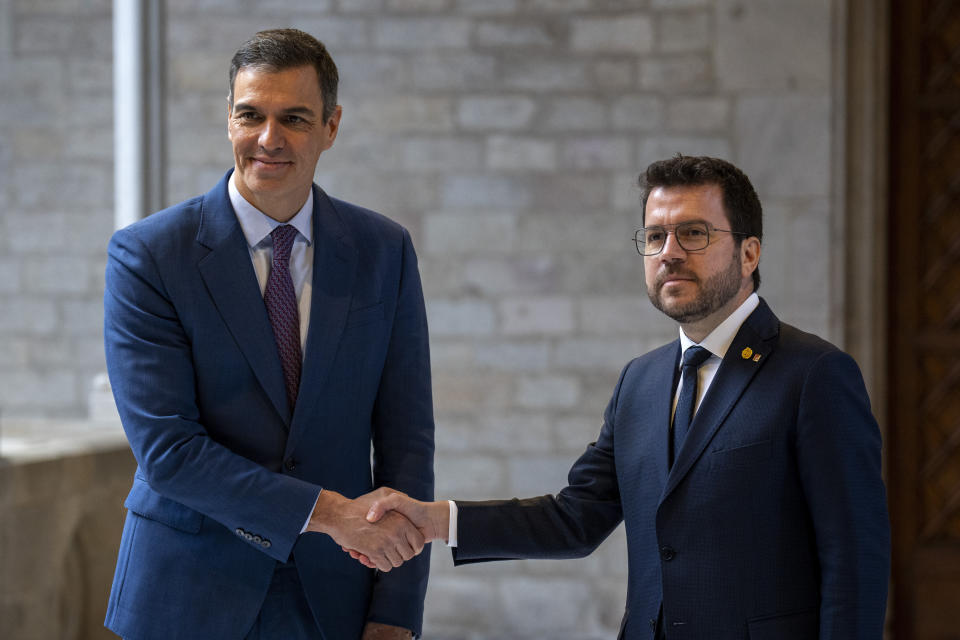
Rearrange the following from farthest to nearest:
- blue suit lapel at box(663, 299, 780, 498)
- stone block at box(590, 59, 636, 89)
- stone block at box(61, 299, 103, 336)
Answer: stone block at box(61, 299, 103, 336)
stone block at box(590, 59, 636, 89)
blue suit lapel at box(663, 299, 780, 498)

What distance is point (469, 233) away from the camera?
4539mm

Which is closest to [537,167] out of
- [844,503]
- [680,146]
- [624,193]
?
[624,193]

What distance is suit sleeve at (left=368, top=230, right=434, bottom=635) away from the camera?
178 centimetres

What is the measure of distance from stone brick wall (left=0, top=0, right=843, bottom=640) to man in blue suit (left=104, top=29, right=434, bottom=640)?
271cm

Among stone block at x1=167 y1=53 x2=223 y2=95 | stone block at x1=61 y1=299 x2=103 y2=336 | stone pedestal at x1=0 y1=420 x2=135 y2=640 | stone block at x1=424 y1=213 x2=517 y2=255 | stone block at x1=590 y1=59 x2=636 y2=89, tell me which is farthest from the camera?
stone block at x1=61 y1=299 x2=103 y2=336

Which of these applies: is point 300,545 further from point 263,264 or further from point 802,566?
point 802,566

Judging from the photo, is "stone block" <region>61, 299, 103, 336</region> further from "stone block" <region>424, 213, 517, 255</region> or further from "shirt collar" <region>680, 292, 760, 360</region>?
"shirt collar" <region>680, 292, 760, 360</region>

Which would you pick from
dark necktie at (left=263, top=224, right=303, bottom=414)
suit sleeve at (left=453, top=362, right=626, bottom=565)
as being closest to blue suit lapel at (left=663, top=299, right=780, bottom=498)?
suit sleeve at (left=453, top=362, right=626, bottom=565)

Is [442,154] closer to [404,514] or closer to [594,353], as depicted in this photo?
[594,353]

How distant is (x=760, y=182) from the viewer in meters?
4.34

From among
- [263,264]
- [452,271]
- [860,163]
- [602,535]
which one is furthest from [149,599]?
[860,163]

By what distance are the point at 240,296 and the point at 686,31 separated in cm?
326

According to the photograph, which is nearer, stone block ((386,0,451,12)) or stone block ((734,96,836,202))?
stone block ((734,96,836,202))

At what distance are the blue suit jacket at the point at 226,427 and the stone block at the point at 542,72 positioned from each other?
2884 mm
